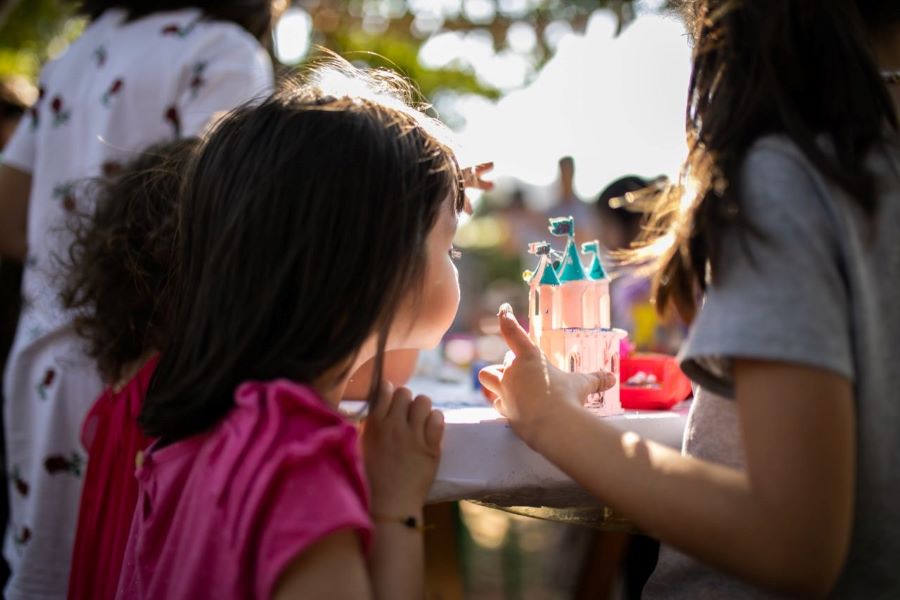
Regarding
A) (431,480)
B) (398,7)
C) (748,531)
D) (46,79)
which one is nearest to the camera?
(748,531)

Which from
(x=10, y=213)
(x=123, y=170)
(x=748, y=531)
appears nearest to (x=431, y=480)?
(x=748, y=531)

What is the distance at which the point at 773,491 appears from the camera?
30.5 inches

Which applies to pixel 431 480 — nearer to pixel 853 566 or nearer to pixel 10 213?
pixel 853 566

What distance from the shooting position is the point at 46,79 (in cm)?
202

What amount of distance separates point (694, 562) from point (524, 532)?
11.7 ft

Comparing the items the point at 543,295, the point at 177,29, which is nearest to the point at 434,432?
the point at 543,295

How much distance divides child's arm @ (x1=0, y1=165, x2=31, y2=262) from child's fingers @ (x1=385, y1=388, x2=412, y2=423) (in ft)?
4.54

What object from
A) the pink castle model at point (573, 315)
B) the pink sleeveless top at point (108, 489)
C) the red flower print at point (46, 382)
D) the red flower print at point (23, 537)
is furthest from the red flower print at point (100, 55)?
the pink castle model at point (573, 315)

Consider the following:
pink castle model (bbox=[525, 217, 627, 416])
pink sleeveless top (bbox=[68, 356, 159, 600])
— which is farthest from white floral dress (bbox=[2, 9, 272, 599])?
pink castle model (bbox=[525, 217, 627, 416])

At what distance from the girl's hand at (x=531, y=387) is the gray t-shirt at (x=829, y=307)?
194 mm

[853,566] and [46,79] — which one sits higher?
[46,79]

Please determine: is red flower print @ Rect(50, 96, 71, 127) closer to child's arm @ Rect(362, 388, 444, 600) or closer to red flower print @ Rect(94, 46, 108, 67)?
red flower print @ Rect(94, 46, 108, 67)

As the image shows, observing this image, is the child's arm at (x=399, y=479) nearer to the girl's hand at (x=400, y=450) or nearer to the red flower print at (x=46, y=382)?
the girl's hand at (x=400, y=450)

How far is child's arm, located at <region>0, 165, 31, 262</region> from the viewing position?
2.01 meters
